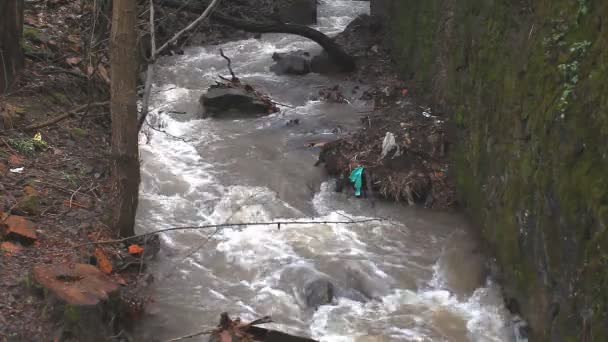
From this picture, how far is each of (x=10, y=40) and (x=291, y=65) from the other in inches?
257

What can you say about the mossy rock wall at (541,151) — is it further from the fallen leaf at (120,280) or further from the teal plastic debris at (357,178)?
the fallen leaf at (120,280)

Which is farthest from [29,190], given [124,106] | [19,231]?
[124,106]

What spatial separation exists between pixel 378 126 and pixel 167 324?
5.02m

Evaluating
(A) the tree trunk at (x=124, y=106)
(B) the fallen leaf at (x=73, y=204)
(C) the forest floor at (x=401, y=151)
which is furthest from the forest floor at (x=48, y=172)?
(C) the forest floor at (x=401, y=151)

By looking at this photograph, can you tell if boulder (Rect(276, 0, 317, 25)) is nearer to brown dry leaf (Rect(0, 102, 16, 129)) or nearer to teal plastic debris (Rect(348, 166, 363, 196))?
teal plastic debris (Rect(348, 166, 363, 196))

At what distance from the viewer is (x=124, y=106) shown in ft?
17.1

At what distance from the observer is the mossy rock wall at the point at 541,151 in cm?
448

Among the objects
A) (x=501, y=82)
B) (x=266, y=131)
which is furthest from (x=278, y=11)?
(x=501, y=82)

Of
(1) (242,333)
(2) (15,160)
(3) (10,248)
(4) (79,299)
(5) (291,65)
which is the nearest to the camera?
(4) (79,299)

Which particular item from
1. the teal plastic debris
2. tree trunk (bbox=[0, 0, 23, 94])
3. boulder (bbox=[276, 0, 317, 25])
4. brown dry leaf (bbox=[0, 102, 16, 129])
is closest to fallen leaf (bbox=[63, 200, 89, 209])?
brown dry leaf (bbox=[0, 102, 16, 129])

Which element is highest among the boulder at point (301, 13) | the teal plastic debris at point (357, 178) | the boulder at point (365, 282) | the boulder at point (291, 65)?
the boulder at point (301, 13)

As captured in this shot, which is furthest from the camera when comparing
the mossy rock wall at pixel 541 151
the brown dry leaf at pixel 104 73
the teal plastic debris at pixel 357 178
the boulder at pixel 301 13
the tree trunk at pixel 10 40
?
the boulder at pixel 301 13

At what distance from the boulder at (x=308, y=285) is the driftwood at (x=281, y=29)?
6180 mm

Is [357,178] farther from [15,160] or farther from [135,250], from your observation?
[15,160]
